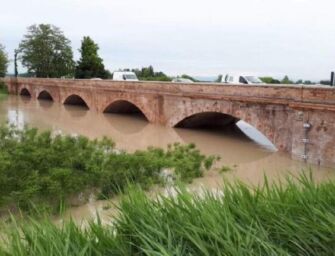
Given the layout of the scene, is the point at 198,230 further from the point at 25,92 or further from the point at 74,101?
the point at 25,92

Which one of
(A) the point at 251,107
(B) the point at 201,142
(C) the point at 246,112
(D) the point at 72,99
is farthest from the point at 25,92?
(A) the point at 251,107

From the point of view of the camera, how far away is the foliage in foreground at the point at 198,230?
2771 millimetres

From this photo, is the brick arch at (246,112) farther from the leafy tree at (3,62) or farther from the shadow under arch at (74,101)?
the leafy tree at (3,62)

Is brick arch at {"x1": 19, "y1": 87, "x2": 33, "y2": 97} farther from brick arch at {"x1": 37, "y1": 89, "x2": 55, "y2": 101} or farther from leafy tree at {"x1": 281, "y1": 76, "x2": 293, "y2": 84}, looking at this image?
leafy tree at {"x1": 281, "y1": 76, "x2": 293, "y2": 84}

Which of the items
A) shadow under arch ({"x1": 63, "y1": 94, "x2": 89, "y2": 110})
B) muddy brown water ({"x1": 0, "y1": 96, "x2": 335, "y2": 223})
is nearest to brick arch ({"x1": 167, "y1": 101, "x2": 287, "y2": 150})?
muddy brown water ({"x1": 0, "y1": 96, "x2": 335, "y2": 223})

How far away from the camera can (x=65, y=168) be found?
7523 millimetres

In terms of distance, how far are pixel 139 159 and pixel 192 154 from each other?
205 cm

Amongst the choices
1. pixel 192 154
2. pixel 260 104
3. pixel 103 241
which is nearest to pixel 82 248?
pixel 103 241

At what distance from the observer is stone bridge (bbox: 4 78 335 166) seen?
1112 centimetres

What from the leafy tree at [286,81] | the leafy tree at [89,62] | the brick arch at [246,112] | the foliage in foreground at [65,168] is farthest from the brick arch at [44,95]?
the foliage in foreground at [65,168]

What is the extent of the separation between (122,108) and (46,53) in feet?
112

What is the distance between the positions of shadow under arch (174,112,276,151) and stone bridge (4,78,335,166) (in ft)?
0.16

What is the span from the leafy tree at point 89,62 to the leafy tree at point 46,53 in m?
7.14

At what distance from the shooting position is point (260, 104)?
13656 mm
